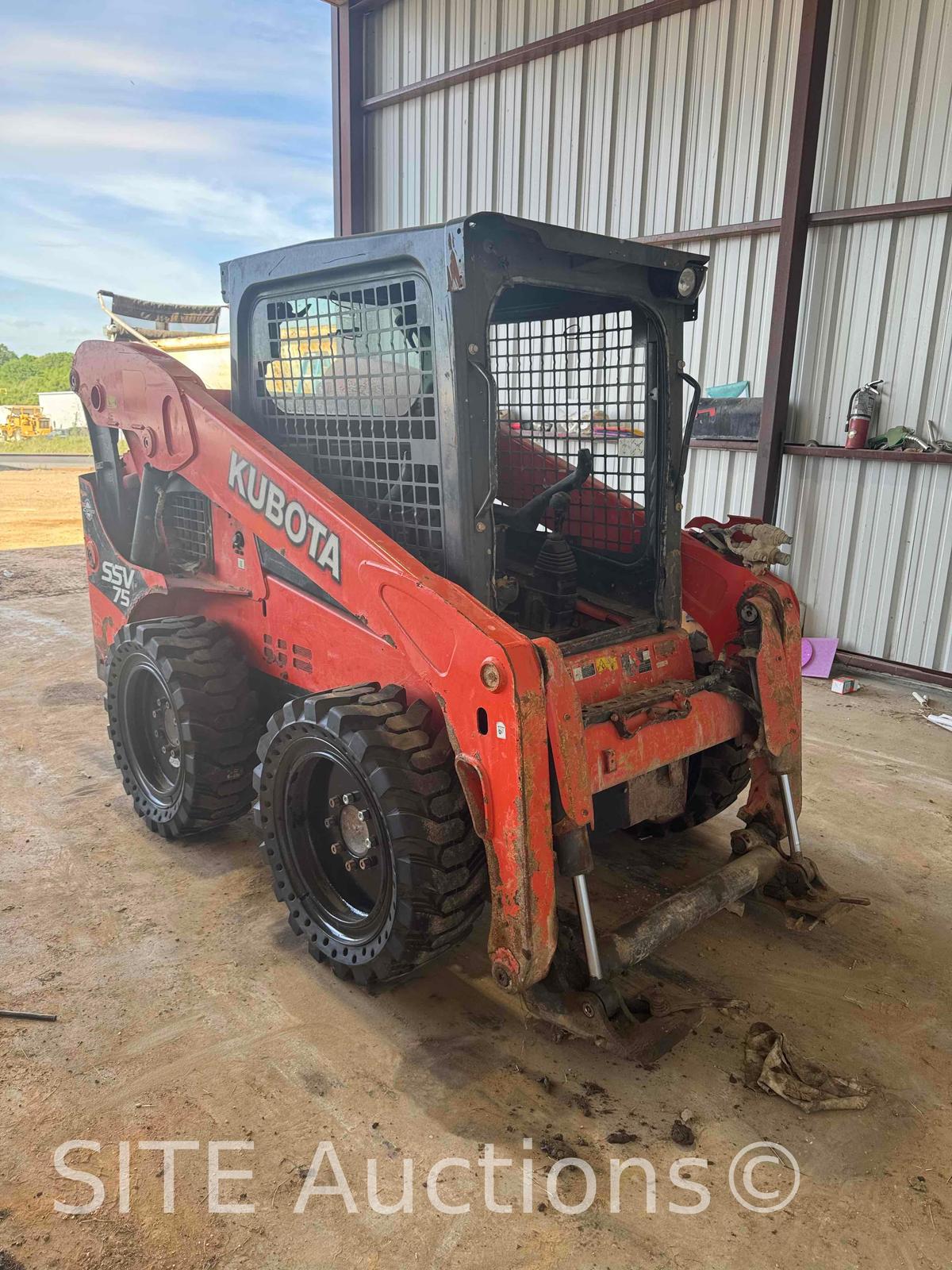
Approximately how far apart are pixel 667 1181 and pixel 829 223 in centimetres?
630

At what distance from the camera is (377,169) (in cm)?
977

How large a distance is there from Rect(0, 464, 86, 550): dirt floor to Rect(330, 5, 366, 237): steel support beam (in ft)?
16.8

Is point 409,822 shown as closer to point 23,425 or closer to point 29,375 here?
point 23,425

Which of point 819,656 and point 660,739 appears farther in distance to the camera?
point 819,656

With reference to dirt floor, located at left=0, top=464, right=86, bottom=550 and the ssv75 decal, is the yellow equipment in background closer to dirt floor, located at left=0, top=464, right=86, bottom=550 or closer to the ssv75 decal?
dirt floor, located at left=0, top=464, right=86, bottom=550

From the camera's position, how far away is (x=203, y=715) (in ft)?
11.0

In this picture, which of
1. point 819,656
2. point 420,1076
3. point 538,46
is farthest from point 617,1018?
point 538,46

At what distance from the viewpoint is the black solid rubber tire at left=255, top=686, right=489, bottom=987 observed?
2.45 metres

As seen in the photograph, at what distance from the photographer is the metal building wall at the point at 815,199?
19.8 ft

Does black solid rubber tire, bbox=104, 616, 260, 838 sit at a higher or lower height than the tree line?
lower

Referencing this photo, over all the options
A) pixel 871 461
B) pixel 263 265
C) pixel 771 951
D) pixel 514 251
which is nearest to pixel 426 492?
pixel 514 251

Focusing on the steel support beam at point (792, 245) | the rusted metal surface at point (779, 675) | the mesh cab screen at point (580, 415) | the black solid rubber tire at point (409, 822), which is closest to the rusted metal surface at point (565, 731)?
the black solid rubber tire at point (409, 822)

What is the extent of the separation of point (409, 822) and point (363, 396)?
1414 mm

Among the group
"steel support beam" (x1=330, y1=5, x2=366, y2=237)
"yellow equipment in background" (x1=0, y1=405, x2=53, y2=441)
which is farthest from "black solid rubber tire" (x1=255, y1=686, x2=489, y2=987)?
"yellow equipment in background" (x1=0, y1=405, x2=53, y2=441)
